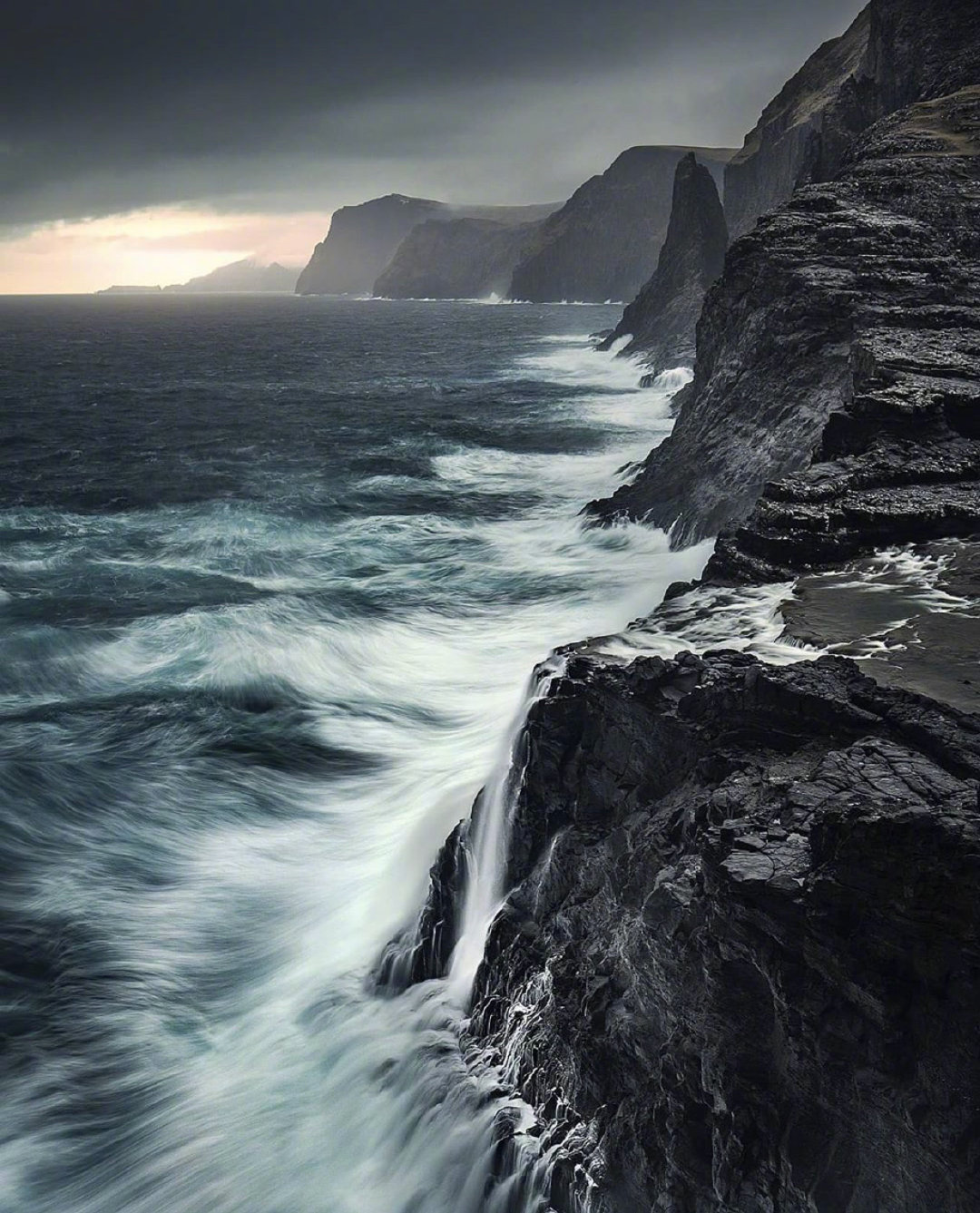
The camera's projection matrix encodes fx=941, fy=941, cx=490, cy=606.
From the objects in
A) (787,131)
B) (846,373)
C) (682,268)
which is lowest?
(846,373)

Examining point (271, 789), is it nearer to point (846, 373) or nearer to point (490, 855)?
point (490, 855)

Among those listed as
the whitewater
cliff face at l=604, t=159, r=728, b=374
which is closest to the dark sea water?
the whitewater

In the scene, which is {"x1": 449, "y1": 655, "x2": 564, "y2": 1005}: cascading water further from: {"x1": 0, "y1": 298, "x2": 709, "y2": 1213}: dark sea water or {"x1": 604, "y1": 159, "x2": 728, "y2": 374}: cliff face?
{"x1": 604, "y1": 159, "x2": 728, "y2": 374}: cliff face

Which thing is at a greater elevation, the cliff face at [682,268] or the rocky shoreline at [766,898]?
the cliff face at [682,268]

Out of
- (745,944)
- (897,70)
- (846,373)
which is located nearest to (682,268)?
(897,70)

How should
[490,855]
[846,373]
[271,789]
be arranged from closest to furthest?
[490,855], [271,789], [846,373]

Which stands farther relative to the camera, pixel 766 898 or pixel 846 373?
pixel 846 373

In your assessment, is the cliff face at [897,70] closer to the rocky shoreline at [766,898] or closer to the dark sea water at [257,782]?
the dark sea water at [257,782]

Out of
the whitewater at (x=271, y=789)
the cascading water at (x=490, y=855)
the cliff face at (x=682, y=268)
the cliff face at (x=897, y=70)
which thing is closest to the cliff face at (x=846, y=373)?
the whitewater at (x=271, y=789)
